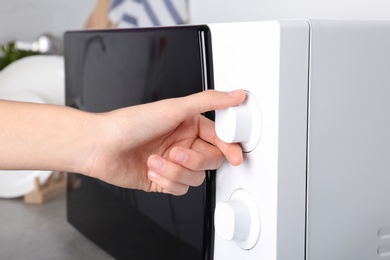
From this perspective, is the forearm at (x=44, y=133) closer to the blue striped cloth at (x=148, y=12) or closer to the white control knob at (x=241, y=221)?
the white control knob at (x=241, y=221)

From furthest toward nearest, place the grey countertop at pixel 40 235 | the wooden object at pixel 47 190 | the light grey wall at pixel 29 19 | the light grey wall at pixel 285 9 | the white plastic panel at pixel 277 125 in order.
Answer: the light grey wall at pixel 29 19 < the wooden object at pixel 47 190 < the grey countertop at pixel 40 235 < the light grey wall at pixel 285 9 < the white plastic panel at pixel 277 125

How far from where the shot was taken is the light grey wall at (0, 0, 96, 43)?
184 cm

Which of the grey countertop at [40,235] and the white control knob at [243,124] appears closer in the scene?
the white control knob at [243,124]

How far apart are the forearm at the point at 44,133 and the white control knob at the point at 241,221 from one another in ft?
0.58

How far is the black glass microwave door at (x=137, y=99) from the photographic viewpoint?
0.72 m

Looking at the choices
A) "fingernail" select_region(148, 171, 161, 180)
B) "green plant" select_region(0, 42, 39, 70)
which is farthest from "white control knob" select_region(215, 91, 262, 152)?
"green plant" select_region(0, 42, 39, 70)

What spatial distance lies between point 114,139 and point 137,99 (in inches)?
5.8

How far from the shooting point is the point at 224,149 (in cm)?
65

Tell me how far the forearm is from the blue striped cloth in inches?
25.1

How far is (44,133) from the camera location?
2.32 feet

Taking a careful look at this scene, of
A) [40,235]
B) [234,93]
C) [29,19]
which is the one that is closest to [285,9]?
[234,93]

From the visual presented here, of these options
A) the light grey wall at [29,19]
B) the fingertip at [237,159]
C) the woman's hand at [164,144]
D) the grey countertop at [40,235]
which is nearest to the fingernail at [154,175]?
the woman's hand at [164,144]

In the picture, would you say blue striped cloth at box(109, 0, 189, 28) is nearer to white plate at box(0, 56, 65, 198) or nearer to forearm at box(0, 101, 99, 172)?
white plate at box(0, 56, 65, 198)

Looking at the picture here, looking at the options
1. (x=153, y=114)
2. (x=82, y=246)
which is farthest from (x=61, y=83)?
(x=153, y=114)
